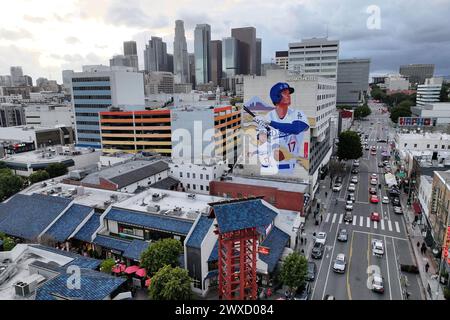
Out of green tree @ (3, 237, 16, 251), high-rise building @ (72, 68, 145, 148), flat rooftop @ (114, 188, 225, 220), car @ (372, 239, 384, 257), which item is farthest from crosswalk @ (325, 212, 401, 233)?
high-rise building @ (72, 68, 145, 148)

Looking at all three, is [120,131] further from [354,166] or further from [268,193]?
[354,166]

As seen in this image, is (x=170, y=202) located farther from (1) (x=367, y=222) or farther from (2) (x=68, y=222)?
(1) (x=367, y=222)

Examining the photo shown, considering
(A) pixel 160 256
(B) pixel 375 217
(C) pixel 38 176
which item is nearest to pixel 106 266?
(A) pixel 160 256

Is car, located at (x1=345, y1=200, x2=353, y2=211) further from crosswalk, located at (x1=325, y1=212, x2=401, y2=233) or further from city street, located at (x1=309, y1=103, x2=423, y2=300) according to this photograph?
crosswalk, located at (x1=325, y1=212, x2=401, y2=233)

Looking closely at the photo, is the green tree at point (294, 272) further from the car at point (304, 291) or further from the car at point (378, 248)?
the car at point (378, 248)

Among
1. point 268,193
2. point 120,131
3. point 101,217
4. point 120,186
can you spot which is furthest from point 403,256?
point 120,131
